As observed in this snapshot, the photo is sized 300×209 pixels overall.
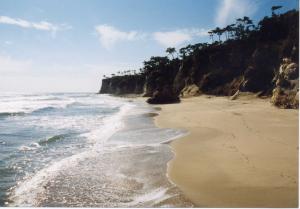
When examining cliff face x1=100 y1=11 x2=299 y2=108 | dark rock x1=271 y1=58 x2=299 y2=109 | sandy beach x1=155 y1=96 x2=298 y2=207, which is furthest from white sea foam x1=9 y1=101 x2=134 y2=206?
cliff face x1=100 y1=11 x2=299 y2=108

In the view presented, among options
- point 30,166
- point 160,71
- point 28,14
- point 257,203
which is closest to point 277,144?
point 257,203

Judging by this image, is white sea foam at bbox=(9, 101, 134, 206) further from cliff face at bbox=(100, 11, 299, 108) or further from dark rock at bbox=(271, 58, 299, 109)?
cliff face at bbox=(100, 11, 299, 108)

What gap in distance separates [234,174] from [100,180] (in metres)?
3.05

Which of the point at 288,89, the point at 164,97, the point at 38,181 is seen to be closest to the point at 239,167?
the point at 38,181

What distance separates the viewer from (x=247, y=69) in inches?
1460

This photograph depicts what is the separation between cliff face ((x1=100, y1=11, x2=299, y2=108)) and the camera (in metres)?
20.8

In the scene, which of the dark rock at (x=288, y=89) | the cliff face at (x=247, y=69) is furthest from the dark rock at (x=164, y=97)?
the dark rock at (x=288, y=89)

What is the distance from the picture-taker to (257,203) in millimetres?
5410

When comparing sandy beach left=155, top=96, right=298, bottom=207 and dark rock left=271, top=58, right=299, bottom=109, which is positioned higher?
dark rock left=271, top=58, right=299, bottom=109

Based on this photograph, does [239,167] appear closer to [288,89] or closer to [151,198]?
[151,198]

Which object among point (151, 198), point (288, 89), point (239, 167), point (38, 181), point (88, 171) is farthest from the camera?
point (288, 89)

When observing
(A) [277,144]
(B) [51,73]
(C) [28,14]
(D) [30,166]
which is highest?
(C) [28,14]

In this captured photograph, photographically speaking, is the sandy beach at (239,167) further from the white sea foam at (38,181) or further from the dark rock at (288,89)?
the dark rock at (288,89)

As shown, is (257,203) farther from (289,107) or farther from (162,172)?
(289,107)
